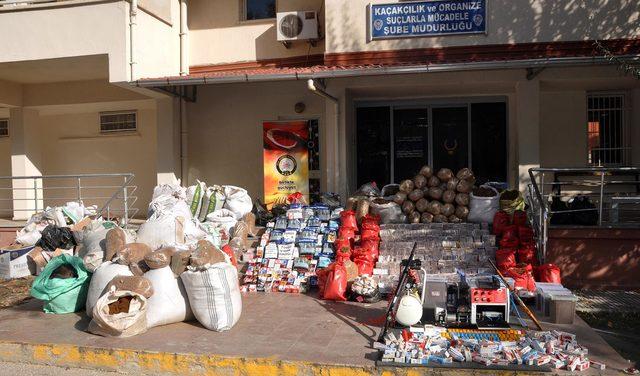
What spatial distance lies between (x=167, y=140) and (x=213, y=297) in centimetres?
640

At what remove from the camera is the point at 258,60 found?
1202 cm

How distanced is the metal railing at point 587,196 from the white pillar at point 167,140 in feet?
23.2

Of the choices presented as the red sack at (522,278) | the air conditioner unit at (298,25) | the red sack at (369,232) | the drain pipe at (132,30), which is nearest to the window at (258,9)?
the air conditioner unit at (298,25)

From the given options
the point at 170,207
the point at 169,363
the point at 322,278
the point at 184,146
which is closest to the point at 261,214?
the point at 170,207

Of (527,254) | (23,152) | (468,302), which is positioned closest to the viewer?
(468,302)

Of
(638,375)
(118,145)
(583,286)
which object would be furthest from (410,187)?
(118,145)

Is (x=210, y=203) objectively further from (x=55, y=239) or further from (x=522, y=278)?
(x=522, y=278)

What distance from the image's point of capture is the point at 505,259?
7777 millimetres

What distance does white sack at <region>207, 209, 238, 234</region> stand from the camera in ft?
31.7

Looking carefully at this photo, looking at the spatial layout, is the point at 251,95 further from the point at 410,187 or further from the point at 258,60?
the point at 410,187

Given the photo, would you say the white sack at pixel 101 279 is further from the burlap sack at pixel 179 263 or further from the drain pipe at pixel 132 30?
the drain pipe at pixel 132 30

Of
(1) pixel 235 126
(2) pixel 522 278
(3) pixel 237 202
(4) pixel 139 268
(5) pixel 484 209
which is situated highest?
(1) pixel 235 126

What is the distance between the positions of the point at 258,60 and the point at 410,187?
476cm

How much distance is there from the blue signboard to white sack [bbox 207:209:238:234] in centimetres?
445
